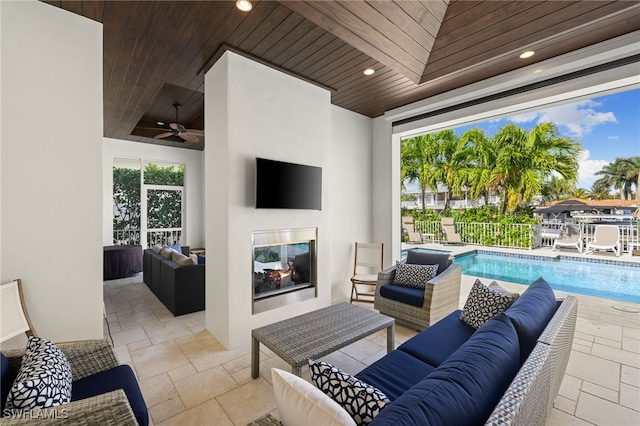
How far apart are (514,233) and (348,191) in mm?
6160

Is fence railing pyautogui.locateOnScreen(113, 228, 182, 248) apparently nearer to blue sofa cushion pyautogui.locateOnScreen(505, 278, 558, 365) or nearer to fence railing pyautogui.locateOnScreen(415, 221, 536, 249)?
blue sofa cushion pyautogui.locateOnScreen(505, 278, 558, 365)

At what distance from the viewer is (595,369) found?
2.38 meters

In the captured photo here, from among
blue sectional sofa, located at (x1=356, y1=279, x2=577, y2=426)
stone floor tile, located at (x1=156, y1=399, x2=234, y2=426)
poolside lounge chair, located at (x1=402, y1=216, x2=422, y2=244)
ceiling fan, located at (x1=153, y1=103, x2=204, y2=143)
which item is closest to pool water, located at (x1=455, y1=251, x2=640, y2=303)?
poolside lounge chair, located at (x1=402, y1=216, x2=422, y2=244)

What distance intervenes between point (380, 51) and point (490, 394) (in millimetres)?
2919

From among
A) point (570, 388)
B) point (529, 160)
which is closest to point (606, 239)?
point (529, 160)

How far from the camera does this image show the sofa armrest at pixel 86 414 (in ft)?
3.35

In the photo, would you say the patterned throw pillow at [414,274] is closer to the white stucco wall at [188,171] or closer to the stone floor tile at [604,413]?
the stone floor tile at [604,413]

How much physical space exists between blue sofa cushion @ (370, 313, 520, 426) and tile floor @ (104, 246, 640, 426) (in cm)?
119

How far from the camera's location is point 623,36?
2.54m

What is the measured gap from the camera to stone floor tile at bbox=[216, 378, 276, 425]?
1.86 meters

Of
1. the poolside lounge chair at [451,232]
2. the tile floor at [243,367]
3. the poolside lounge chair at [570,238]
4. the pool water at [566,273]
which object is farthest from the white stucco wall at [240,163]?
the poolside lounge chair at [570,238]

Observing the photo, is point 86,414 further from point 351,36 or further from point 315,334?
point 351,36

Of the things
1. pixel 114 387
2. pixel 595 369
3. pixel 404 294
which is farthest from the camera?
pixel 404 294

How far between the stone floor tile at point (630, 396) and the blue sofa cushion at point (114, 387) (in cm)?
310
